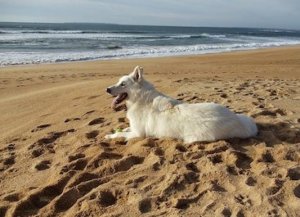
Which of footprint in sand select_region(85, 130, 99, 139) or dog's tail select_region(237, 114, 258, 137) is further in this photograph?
footprint in sand select_region(85, 130, 99, 139)

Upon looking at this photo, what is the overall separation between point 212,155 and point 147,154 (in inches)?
34.4

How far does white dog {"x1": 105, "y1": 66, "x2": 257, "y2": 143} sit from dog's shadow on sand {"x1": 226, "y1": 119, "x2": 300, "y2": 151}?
117mm

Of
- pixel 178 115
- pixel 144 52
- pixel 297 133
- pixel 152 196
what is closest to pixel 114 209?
pixel 152 196

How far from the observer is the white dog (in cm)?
557

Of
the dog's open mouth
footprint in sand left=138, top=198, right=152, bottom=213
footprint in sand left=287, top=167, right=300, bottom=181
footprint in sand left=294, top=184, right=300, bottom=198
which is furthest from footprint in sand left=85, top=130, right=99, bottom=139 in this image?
footprint in sand left=294, top=184, right=300, bottom=198

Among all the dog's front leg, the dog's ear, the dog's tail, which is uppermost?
the dog's ear

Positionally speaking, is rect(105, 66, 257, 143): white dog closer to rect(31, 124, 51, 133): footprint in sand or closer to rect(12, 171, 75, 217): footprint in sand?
rect(12, 171, 75, 217): footprint in sand

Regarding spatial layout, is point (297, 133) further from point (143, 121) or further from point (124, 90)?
point (124, 90)

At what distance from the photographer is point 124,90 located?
6301mm

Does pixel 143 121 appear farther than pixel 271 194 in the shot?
Yes

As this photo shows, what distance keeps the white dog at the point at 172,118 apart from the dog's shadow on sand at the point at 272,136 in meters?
0.12

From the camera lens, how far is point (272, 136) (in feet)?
19.0

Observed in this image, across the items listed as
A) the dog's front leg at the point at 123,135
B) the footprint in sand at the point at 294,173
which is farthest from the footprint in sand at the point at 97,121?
the footprint in sand at the point at 294,173

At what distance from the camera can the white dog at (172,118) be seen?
5.57 m
